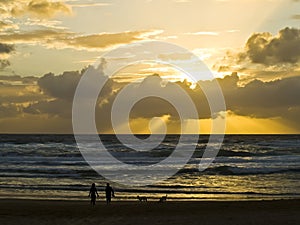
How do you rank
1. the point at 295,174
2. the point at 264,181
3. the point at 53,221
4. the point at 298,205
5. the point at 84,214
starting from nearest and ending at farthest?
the point at 53,221, the point at 84,214, the point at 298,205, the point at 264,181, the point at 295,174

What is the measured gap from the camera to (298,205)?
22250mm

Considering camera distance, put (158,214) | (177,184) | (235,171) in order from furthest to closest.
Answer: (235,171)
(177,184)
(158,214)

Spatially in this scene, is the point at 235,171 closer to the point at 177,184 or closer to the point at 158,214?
the point at 177,184

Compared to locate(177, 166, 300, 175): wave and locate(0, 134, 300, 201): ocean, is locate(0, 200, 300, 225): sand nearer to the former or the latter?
locate(0, 134, 300, 201): ocean

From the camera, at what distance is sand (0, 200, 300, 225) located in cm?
1812

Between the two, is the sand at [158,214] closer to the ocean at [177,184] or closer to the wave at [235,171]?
the ocean at [177,184]

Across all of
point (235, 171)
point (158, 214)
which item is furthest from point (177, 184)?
point (158, 214)

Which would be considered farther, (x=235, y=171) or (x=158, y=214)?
(x=235, y=171)

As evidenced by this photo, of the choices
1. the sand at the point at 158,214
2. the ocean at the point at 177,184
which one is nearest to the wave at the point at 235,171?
the ocean at the point at 177,184

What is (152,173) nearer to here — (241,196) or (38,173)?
(38,173)

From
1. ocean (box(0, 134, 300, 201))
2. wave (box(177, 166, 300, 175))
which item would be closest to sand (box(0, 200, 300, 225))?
ocean (box(0, 134, 300, 201))

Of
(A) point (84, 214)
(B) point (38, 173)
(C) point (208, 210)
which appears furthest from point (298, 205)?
(B) point (38, 173)

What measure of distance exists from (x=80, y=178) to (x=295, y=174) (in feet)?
58.7

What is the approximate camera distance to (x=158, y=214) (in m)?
19.8
